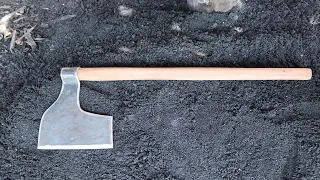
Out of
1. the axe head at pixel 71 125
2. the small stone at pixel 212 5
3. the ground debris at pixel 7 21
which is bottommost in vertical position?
the axe head at pixel 71 125

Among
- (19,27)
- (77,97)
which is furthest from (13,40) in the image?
(77,97)

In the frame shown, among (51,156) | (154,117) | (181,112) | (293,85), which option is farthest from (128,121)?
(293,85)

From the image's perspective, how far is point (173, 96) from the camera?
1592mm

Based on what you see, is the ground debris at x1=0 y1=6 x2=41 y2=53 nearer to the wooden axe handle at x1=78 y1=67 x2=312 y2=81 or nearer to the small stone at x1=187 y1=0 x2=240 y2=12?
the wooden axe handle at x1=78 y1=67 x2=312 y2=81

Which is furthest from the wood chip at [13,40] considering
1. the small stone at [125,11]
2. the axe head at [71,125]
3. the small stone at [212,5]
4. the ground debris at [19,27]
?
the small stone at [212,5]

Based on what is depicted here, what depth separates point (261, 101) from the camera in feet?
5.23

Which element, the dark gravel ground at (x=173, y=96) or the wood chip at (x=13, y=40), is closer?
the dark gravel ground at (x=173, y=96)

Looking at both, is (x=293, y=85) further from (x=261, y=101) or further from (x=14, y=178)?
(x=14, y=178)

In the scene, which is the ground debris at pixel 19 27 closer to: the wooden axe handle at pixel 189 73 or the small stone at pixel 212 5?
the wooden axe handle at pixel 189 73

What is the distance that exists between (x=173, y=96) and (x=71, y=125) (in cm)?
39

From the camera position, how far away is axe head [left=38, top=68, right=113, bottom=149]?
4.87 feet

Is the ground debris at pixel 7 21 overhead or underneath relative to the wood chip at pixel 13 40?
overhead

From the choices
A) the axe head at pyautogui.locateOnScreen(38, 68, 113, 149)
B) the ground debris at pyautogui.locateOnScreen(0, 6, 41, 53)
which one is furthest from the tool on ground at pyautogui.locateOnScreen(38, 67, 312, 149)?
the ground debris at pyautogui.locateOnScreen(0, 6, 41, 53)

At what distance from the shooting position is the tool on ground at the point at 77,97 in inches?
58.6
